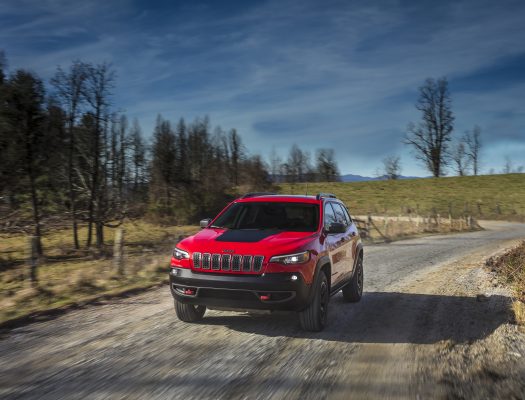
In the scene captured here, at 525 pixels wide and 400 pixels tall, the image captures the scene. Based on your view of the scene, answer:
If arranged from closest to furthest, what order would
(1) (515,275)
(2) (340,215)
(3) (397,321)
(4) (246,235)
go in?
(4) (246,235) < (3) (397,321) < (2) (340,215) < (1) (515,275)

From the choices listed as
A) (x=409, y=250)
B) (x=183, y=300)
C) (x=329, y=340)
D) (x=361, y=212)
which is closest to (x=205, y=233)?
(x=183, y=300)

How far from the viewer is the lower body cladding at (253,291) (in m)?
5.67

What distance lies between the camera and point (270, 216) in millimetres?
7230

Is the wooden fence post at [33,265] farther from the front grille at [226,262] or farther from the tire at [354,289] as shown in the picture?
the tire at [354,289]

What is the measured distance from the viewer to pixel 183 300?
6.07m

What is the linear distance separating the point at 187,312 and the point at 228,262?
1.22 m

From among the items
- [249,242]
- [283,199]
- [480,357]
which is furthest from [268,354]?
[283,199]

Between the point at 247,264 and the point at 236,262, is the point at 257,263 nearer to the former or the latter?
the point at 247,264

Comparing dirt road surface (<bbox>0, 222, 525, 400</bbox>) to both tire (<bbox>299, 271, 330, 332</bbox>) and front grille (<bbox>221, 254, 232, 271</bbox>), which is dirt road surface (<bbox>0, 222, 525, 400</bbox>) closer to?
tire (<bbox>299, 271, 330, 332</bbox>)

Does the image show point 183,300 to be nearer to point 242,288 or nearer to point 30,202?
point 242,288

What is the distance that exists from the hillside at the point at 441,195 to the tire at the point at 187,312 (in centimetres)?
3894

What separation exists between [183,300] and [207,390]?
6.23ft

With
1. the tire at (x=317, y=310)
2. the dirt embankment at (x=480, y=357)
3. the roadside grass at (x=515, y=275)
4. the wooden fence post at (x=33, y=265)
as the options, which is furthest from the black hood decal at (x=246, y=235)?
the wooden fence post at (x=33, y=265)

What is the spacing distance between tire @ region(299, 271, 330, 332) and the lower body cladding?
0.26m
